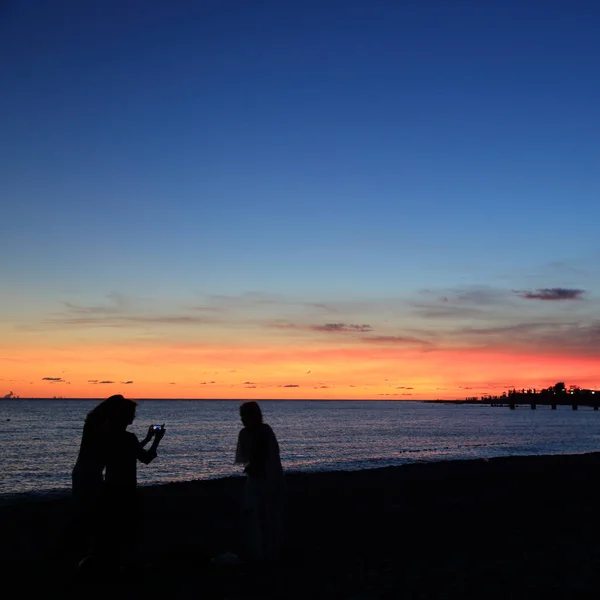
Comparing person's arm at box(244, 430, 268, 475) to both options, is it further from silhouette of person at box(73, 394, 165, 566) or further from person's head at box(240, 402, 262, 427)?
silhouette of person at box(73, 394, 165, 566)

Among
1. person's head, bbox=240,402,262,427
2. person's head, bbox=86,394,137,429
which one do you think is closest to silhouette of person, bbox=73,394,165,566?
person's head, bbox=86,394,137,429

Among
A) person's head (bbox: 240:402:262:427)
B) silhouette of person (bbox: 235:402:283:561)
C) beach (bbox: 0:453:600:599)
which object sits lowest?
beach (bbox: 0:453:600:599)

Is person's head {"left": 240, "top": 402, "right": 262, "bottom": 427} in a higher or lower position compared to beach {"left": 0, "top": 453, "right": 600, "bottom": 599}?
A: higher

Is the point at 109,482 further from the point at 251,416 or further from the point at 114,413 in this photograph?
the point at 251,416

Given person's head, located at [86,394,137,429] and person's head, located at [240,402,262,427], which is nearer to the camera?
person's head, located at [86,394,137,429]

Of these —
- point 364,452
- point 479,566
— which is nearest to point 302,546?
point 479,566

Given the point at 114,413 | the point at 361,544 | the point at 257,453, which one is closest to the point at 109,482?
the point at 114,413

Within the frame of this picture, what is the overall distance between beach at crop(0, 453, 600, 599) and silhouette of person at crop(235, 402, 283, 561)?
1.18ft

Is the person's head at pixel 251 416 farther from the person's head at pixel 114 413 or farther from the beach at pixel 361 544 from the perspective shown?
the beach at pixel 361 544

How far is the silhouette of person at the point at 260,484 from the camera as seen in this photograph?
8984 mm

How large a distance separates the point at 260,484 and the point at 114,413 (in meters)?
2.35

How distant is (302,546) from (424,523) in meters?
3.03

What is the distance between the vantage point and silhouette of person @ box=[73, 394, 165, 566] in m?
7.93

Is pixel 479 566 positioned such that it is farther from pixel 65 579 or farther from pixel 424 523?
pixel 65 579
